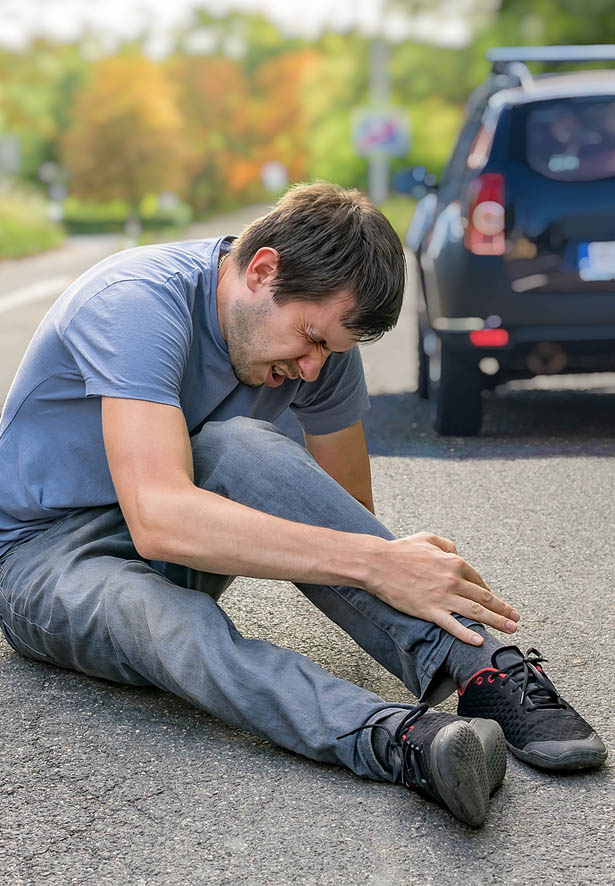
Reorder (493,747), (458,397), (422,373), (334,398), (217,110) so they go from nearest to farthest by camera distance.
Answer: (493,747), (334,398), (458,397), (422,373), (217,110)

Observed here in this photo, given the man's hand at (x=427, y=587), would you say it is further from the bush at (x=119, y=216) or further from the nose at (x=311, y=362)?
the bush at (x=119, y=216)

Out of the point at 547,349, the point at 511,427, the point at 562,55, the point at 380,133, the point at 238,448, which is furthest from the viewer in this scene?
the point at 380,133

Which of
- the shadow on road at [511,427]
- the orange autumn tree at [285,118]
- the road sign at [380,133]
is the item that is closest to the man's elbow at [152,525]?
the shadow on road at [511,427]

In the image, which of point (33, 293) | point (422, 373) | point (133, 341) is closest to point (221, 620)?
point (133, 341)

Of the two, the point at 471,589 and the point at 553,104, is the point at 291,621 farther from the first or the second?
the point at 553,104

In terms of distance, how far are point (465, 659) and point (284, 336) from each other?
883mm

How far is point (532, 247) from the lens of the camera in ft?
20.8

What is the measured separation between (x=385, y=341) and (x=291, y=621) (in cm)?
775

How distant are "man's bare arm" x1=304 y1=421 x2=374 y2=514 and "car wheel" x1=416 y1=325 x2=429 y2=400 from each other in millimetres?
4340

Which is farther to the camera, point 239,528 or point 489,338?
point 489,338

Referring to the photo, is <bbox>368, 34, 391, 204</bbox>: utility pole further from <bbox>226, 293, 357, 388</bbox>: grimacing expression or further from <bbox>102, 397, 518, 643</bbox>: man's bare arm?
<bbox>102, 397, 518, 643</bbox>: man's bare arm

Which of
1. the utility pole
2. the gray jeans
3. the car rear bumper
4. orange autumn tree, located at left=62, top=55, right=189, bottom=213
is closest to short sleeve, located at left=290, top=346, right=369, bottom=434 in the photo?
the gray jeans

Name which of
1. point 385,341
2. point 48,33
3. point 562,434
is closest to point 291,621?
point 562,434

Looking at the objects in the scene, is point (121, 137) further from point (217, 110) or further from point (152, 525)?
point (152, 525)
